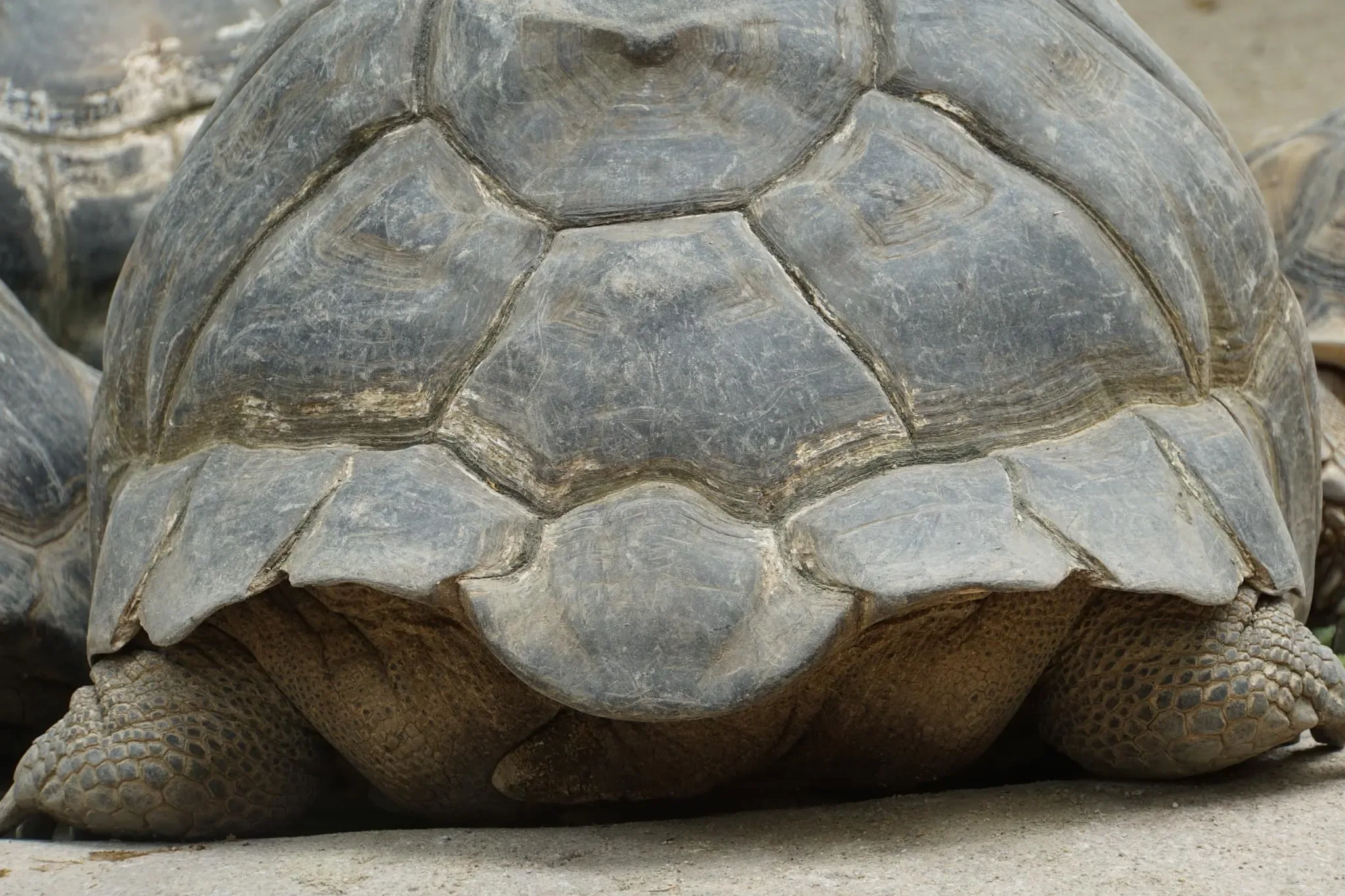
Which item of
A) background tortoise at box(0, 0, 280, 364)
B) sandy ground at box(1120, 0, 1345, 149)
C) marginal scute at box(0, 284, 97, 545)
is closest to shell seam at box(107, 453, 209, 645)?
marginal scute at box(0, 284, 97, 545)

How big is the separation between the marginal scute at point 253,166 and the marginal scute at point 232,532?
31cm

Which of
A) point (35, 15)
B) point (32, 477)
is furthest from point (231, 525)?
point (35, 15)

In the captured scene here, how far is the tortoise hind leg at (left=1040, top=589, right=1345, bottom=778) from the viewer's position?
2318mm

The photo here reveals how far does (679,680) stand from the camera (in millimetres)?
2016

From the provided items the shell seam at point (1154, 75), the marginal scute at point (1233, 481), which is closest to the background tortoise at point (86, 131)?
the shell seam at point (1154, 75)

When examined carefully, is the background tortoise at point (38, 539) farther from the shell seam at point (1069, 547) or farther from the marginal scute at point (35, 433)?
the shell seam at point (1069, 547)

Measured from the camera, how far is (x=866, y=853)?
7.00 feet

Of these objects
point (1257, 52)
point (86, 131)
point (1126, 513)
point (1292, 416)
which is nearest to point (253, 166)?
point (1126, 513)

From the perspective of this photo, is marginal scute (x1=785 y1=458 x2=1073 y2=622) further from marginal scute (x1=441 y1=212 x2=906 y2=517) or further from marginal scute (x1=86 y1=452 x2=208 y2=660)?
marginal scute (x1=86 y1=452 x2=208 y2=660)

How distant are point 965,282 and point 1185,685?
610mm

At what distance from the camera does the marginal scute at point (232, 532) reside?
222cm

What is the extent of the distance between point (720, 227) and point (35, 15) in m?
3.06

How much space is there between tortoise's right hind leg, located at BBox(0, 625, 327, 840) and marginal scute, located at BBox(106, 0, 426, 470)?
361mm

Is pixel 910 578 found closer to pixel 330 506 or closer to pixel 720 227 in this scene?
pixel 720 227
